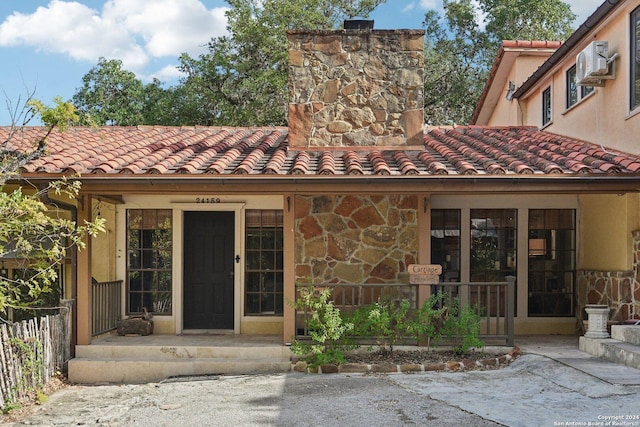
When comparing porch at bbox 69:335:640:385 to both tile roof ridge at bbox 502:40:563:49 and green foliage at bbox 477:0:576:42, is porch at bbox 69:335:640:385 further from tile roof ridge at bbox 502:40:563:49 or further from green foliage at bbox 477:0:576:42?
green foliage at bbox 477:0:576:42

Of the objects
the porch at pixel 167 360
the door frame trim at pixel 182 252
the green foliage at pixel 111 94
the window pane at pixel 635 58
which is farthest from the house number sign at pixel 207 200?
the green foliage at pixel 111 94

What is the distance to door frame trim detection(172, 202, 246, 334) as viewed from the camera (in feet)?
33.8

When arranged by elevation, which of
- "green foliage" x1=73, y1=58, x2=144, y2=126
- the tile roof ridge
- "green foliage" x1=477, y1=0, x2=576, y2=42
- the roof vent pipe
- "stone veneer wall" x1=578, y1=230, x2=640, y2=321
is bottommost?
"stone veneer wall" x1=578, y1=230, x2=640, y2=321

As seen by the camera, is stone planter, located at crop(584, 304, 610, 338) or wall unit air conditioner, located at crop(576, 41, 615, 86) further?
wall unit air conditioner, located at crop(576, 41, 615, 86)

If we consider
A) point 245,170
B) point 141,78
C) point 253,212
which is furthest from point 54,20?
point 245,170

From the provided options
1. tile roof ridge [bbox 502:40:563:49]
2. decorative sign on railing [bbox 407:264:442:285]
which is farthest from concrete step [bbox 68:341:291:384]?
tile roof ridge [bbox 502:40:563:49]

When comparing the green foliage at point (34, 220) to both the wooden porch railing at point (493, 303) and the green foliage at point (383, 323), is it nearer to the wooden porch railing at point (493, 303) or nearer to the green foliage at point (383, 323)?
the green foliage at point (383, 323)

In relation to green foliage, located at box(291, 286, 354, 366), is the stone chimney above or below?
above

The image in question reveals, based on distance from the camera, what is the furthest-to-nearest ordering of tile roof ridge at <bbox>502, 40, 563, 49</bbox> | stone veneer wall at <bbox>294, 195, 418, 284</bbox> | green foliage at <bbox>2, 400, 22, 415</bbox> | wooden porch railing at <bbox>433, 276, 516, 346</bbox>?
tile roof ridge at <bbox>502, 40, 563, 49</bbox>, stone veneer wall at <bbox>294, 195, 418, 284</bbox>, wooden porch railing at <bbox>433, 276, 516, 346</bbox>, green foliage at <bbox>2, 400, 22, 415</bbox>

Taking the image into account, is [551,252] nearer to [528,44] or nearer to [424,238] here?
[424,238]

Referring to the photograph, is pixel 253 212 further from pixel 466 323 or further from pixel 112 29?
pixel 112 29

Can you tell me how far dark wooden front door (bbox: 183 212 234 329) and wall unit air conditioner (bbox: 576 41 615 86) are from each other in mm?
6465

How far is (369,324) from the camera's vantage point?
8.44m

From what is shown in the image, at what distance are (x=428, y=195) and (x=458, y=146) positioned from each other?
1978mm
